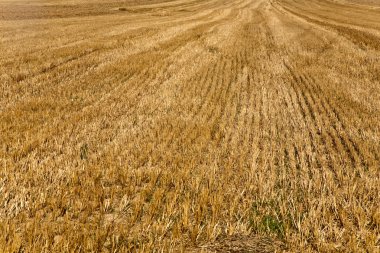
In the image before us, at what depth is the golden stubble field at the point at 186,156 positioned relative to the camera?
12.3 feet

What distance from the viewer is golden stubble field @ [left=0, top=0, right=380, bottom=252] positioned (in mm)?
3736

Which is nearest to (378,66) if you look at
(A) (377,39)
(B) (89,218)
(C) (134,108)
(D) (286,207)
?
(A) (377,39)

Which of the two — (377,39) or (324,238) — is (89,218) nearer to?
(324,238)

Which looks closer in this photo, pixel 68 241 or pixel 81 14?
pixel 68 241

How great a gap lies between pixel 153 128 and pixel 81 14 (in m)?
29.9

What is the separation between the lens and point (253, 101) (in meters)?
8.80

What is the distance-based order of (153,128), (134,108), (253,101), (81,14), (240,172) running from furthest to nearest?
(81,14), (253,101), (134,108), (153,128), (240,172)

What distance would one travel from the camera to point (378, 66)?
12.8m

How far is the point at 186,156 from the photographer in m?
5.65

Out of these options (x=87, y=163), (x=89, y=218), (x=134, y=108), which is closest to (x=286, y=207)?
(x=89, y=218)

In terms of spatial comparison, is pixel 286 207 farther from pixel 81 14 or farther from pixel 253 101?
pixel 81 14

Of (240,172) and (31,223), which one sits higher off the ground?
(31,223)

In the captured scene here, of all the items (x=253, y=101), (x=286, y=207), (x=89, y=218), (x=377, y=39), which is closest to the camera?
(x=89, y=218)

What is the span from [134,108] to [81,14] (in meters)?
28.5
